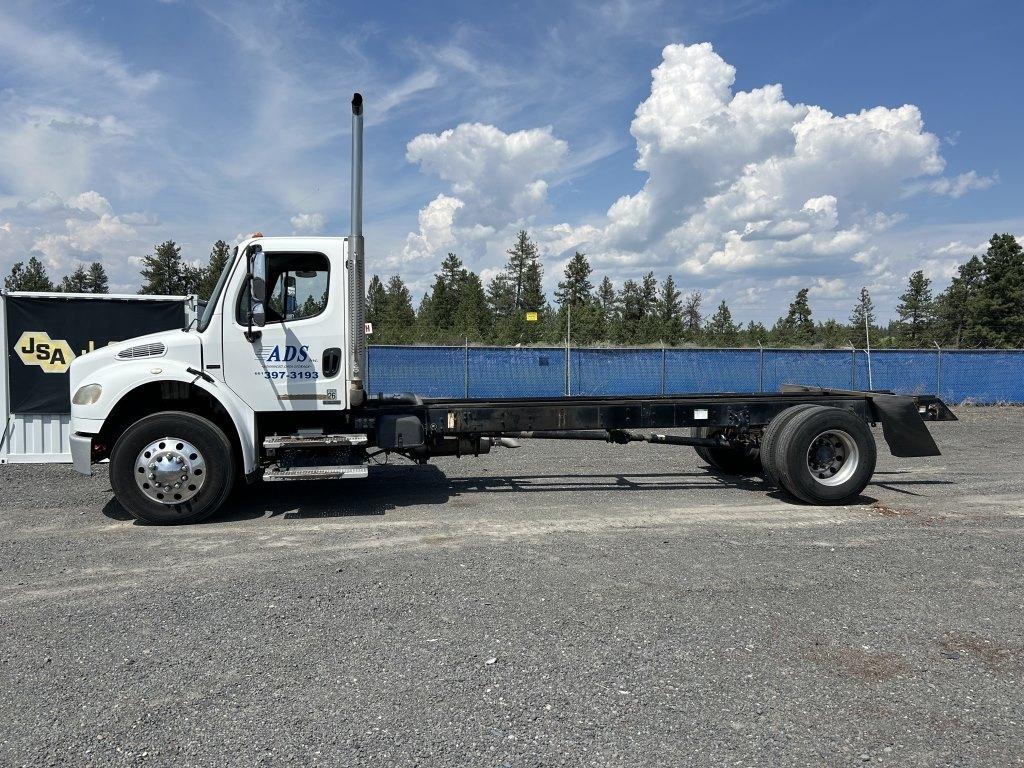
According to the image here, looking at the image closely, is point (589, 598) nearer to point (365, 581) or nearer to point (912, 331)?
point (365, 581)

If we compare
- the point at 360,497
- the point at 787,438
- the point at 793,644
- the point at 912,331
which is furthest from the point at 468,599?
the point at 912,331

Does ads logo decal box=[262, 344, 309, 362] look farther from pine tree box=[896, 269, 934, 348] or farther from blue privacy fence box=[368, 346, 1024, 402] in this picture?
pine tree box=[896, 269, 934, 348]

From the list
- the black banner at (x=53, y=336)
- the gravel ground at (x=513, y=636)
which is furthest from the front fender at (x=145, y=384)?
the black banner at (x=53, y=336)

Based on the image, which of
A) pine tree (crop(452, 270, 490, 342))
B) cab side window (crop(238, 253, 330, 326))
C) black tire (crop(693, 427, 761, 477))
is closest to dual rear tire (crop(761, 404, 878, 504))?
black tire (crop(693, 427, 761, 477))

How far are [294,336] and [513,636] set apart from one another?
13.6 ft

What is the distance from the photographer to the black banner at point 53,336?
32.1 feet

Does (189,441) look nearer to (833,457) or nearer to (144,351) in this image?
(144,351)

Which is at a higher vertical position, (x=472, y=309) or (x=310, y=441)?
(x=472, y=309)

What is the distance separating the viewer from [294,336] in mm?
7094

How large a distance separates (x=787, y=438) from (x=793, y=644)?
4082mm

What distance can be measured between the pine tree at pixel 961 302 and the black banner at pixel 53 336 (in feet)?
158

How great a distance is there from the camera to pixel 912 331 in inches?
2331

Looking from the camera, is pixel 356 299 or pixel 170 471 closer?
pixel 170 471

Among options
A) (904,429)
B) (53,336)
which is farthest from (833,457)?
(53,336)
